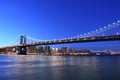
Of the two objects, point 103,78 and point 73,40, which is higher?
point 73,40

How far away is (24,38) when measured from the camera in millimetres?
96312

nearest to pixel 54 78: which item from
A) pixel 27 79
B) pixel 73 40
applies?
pixel 27 79

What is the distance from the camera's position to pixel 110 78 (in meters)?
17.5

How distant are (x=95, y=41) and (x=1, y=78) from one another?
135ft

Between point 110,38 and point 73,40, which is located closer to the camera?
point 110,38

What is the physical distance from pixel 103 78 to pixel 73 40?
1747 inches

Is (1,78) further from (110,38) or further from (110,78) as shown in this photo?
(110,38)

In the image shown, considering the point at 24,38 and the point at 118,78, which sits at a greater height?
the point at 24,38

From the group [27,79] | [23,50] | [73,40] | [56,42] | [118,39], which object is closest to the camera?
[27,79]

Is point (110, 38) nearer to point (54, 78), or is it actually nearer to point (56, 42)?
point (56, 42)

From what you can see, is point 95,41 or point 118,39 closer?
point 118,39

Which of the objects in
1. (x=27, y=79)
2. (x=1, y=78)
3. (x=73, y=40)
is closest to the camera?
(x=27, y=79)

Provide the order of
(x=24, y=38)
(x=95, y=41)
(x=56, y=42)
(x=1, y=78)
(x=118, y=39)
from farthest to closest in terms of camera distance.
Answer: (x=24, y=38)
(x=56, y=42)
(x=95, y=41)
(x=118, y=39)
(x=1, y=78)

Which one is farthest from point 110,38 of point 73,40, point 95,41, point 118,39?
point 73,40
